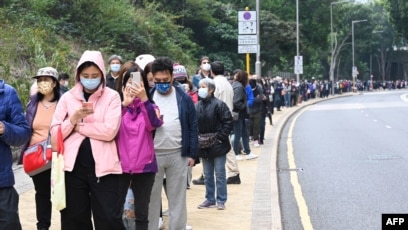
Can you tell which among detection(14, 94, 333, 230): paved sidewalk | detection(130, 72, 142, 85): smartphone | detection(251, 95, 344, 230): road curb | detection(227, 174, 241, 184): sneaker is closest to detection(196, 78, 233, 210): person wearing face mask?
detection(14, 94, 333, 230): paved sidewalk

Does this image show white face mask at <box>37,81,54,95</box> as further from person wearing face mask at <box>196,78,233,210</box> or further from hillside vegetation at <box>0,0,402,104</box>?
hillside vegetation at <box>0,0,402,104</box>

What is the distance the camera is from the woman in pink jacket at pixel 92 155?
5.58 metres

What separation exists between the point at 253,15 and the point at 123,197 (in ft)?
46.6

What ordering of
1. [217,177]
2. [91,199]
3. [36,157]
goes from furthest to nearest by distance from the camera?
[217,177]
[36,157]
[91,199]

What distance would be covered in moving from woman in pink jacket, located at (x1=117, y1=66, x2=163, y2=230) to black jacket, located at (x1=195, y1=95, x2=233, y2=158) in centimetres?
287

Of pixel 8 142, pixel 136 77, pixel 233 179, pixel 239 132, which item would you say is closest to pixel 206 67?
pixel 233 179

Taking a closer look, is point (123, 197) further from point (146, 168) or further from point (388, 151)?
point (388, 151)

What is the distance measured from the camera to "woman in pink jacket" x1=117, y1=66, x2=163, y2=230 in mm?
5941

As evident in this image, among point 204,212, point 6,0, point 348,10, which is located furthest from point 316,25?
point 204,212

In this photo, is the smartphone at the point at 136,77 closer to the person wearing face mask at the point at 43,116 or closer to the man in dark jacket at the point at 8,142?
the man in dark jacket at the point at 8,142

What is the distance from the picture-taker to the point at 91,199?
5.66 m

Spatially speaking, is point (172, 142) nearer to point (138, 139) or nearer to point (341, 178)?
point (138, 139)

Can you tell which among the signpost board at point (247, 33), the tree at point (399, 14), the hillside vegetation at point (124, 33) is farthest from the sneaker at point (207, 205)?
the tree at point (399, 14)

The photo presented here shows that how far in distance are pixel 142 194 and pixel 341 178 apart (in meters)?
6.86
